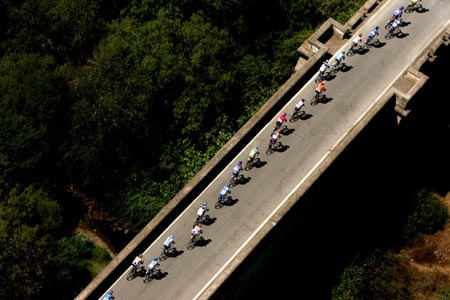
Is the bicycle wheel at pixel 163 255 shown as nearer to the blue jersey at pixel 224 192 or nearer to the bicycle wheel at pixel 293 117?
the blue jersey at pixel 224 192

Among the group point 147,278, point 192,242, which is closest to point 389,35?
point 192,242

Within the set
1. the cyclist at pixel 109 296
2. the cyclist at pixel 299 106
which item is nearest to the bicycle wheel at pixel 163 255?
the cyclist at pixel 109 296

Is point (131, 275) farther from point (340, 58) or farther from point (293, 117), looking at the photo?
point (340, 58)

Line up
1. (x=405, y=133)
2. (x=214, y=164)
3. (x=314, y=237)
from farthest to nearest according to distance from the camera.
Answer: (x=405, y=133) < (x=314, y=237) < (x=214, y=164)

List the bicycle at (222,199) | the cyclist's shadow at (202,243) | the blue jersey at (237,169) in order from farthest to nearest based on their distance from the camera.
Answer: the blue jersey at (237,169) → the bicycle at (222,199) → the cyclist's shadow at (202,243)

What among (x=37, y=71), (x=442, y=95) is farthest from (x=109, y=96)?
(x=442, y=95)

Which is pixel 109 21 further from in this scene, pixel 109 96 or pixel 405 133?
pixel 405 133
